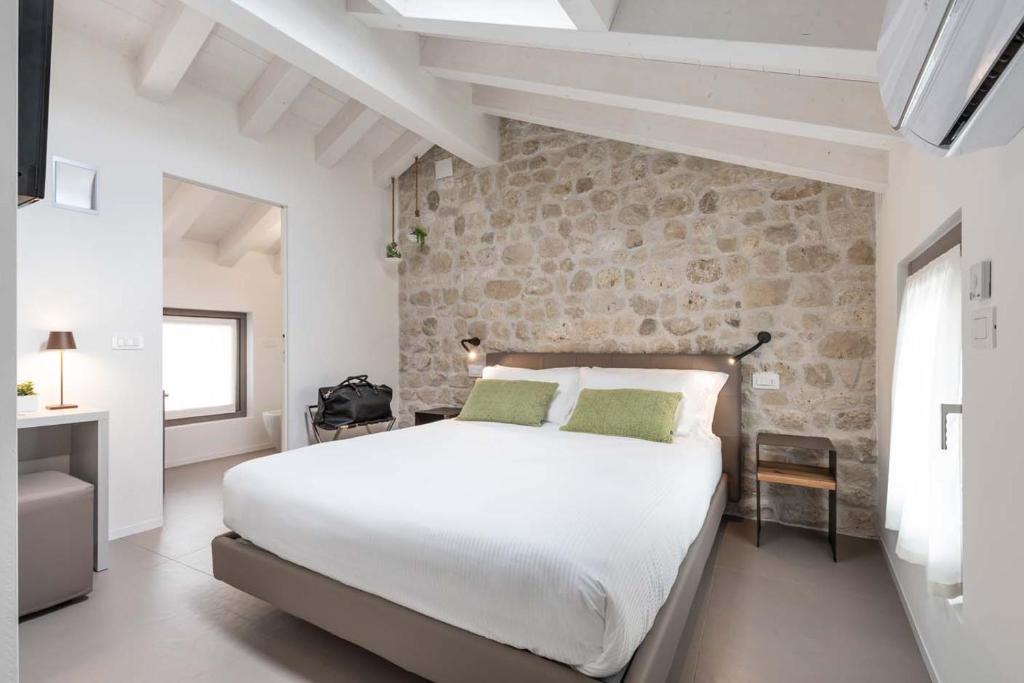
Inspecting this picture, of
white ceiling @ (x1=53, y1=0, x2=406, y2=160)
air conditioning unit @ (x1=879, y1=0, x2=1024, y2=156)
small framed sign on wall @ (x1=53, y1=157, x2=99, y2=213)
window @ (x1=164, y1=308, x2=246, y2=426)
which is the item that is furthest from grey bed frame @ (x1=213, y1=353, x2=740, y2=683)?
window @ (x1=164, y1=308, x2=246, y2=426)

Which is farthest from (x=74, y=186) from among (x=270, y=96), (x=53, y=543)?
(x=53, y=543)

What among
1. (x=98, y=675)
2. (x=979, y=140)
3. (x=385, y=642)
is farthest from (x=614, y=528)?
(x=98, y=675)

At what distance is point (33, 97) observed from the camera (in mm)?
855

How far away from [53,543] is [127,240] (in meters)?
1.76

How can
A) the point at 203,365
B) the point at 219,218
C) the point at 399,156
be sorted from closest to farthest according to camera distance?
the point at 399,156 < the point at 219,218 < the point at 203,365

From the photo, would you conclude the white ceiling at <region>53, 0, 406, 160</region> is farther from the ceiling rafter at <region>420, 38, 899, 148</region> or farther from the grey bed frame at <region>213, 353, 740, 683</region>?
the grey bed frame at <region>213, 353, 740, 683</region>

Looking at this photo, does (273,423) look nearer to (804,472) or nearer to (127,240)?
(127,240)

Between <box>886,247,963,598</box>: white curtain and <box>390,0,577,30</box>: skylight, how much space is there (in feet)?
5.62

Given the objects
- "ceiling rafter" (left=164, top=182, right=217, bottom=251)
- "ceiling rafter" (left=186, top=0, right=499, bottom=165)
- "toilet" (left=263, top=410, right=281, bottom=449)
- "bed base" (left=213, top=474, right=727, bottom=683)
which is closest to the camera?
"bed base" (left=213, top=474, right=727, bottom=683)

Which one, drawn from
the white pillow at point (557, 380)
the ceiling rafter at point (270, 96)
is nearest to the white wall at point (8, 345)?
the white pillow at point (557, 380)

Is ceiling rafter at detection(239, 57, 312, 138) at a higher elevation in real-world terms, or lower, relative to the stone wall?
higher

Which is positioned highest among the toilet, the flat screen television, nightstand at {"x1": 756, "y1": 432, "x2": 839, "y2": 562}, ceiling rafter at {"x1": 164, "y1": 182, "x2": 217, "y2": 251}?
ceiling rafter at {"x1": 164, "y1": 182, "x2": 217, "y2": 251}

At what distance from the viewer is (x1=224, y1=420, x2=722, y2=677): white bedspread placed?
4.12 ft

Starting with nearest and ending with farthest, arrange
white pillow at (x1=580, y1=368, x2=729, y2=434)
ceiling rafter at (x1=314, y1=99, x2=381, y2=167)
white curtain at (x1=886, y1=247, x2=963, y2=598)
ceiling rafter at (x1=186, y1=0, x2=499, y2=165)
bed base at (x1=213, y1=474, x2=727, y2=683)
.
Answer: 1. bed base at (x1=213, y1=474, x2=727, y2=683)
2. white curtain at (x1=886, y1=247, x2=963, y2=598)
3. ceiling rafter at (x1=186, y1=0, x2=499, y2=165)
4. white pillow at (x1=580, y1=368, x2=729, y2=434)
5. ceiling rafter at (x1=314, y1=99, x2=381, y2=167)
